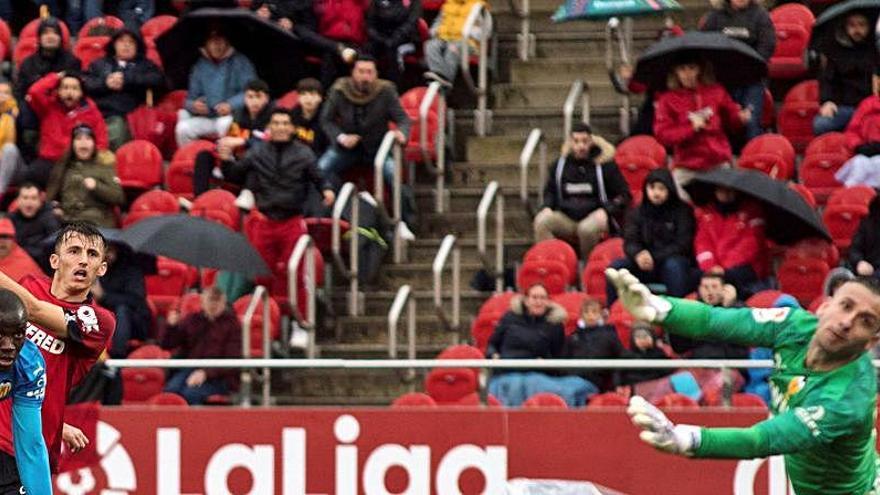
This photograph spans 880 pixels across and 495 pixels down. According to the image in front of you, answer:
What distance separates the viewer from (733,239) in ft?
53.9

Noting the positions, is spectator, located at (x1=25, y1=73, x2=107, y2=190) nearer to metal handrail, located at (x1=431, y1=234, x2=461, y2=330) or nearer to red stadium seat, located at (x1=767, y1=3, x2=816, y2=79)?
metal handrail, located at (x1=431, y1=234, x2=461, y2=330)

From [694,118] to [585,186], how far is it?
3.14 ft

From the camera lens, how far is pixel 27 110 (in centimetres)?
1928

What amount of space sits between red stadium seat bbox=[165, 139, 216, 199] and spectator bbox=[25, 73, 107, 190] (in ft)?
1.94

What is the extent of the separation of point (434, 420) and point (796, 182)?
14.2 ft

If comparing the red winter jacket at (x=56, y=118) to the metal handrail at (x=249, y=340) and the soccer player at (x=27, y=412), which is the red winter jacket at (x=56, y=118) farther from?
the soccer player at (x=27, y=412)

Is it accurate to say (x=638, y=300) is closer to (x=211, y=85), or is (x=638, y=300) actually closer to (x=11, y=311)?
(x=11, y=311)

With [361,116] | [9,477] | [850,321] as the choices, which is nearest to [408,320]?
[361,116]

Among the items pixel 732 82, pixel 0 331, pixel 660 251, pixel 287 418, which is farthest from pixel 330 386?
pixel 0 331

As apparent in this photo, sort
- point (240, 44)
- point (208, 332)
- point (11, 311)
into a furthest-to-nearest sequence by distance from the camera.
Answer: point (240, 44) → point (208, 332) → point (11, 311)

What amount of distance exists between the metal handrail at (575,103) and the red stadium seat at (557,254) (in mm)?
1194

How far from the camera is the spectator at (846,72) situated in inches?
700

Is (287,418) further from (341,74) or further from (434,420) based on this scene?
(341,74)

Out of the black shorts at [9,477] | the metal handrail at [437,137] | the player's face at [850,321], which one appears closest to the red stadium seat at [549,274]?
the metal handrail at [437,137]
